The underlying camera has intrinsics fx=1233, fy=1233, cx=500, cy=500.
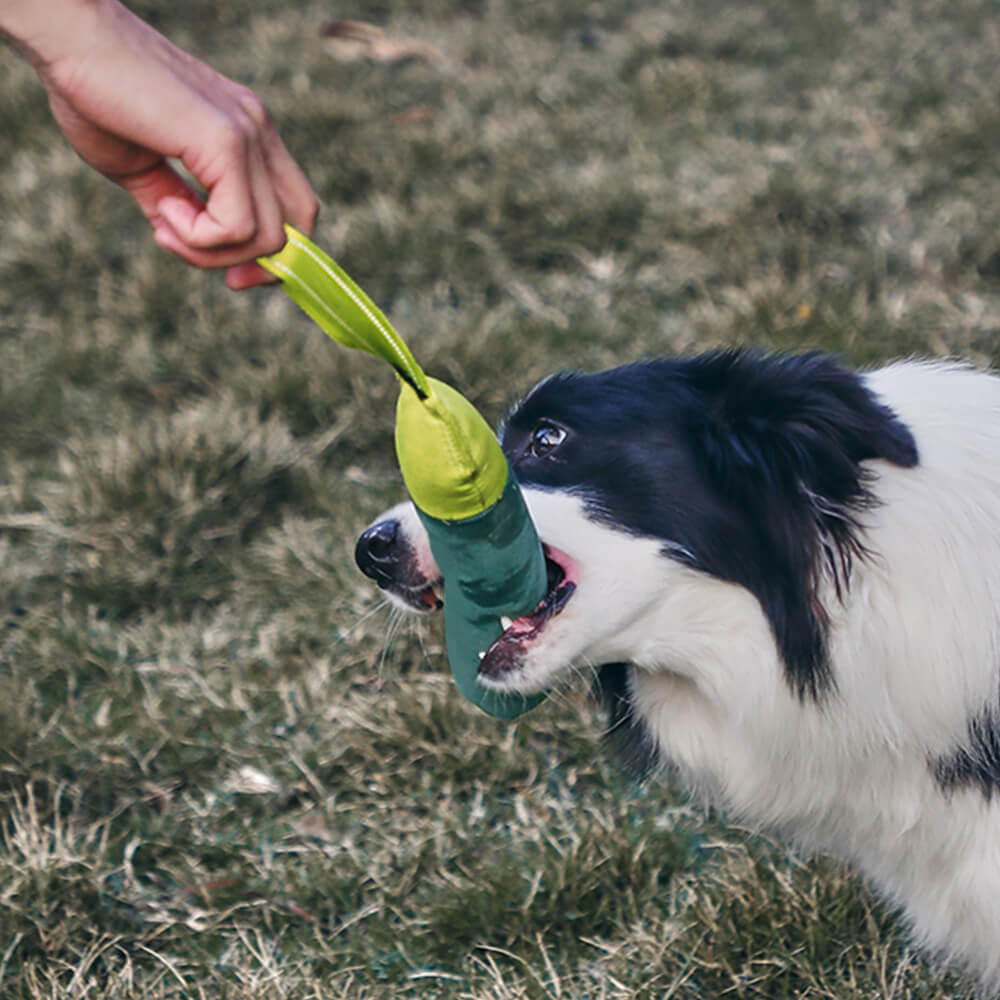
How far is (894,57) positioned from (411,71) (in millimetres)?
2278

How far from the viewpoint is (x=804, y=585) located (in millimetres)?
1750

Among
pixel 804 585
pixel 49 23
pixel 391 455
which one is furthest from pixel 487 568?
pixel 391 455

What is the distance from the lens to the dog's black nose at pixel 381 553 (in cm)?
194

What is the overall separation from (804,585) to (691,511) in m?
0.19

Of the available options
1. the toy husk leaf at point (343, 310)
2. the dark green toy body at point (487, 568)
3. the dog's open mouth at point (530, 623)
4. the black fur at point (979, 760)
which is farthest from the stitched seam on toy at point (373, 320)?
the black fur at point (979, 760)

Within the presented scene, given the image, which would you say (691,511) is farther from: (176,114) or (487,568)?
(176,114)

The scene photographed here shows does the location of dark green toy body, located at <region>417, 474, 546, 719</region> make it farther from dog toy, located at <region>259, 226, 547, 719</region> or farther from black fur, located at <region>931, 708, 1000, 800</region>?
black fur, located at <region>931, 708, 1000, 800</region>

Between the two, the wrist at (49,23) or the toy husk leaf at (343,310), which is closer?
the toy husk leaf at (343,310)

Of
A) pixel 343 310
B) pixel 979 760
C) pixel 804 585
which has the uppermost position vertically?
pixel 343 310

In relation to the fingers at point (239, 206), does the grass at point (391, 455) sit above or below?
below

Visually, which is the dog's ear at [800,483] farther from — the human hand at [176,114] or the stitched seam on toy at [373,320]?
the human hand at [176,114]

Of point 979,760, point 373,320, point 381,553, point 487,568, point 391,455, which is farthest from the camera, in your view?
point 391,455

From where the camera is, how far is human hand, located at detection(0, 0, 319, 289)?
1.74 meters

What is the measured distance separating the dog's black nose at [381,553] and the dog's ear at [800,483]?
492 millimetres
